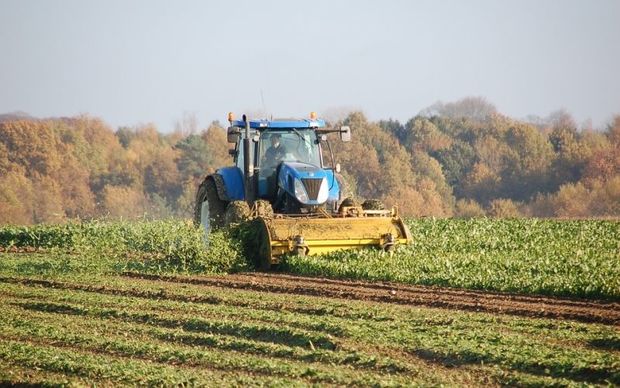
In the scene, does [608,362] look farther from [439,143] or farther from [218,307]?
[439,143]

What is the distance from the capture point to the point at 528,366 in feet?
29.4

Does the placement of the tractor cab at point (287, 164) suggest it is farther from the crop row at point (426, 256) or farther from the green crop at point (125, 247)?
the green crop at point (125, 247)

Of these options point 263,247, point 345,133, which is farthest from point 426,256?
point 345,133

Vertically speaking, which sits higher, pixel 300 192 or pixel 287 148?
pixel 287 148

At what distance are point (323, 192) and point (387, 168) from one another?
3077 centimetres

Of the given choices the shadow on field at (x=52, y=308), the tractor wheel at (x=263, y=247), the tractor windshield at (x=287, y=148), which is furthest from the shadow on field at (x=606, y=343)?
the tractor windshield at (x=287, y=148)

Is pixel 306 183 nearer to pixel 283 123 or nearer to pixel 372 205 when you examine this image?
pixel 283 123

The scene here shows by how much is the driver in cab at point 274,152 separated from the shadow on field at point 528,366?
8.72 meters

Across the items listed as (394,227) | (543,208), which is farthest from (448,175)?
(394,227)

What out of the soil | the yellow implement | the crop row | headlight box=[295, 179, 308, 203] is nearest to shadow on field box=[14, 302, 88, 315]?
the soil

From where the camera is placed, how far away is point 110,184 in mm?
52000

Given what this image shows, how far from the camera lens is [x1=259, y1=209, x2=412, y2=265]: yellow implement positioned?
16.5 meters

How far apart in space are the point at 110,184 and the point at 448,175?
16166 mm

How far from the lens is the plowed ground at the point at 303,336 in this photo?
8.95m
